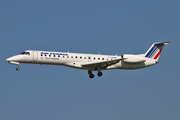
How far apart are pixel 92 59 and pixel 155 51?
890cm

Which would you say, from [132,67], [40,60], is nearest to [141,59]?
[132,67]

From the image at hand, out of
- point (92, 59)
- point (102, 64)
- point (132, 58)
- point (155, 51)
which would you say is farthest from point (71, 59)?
point (155, 51)

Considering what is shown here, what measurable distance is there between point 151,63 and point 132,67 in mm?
2738

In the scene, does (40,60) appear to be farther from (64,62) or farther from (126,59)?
(126,59)

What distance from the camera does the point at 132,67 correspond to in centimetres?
4250

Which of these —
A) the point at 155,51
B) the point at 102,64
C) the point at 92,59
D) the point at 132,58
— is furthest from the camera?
the point at 155,51

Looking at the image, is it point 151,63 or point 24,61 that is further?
point 151,63

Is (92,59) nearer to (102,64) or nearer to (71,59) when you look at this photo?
(102,64)

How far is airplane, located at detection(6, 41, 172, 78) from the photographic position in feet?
127

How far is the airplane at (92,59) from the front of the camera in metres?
38.7

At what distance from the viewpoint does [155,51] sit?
4409cm

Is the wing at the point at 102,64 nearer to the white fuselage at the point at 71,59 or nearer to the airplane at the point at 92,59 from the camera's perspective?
the airplane at the point at 92,59

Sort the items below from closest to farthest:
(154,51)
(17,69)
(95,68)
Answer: (17,69)
(95,68)
(154,51)

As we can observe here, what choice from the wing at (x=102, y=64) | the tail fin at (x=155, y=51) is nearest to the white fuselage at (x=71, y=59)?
the wing at (x=102, y=64)
